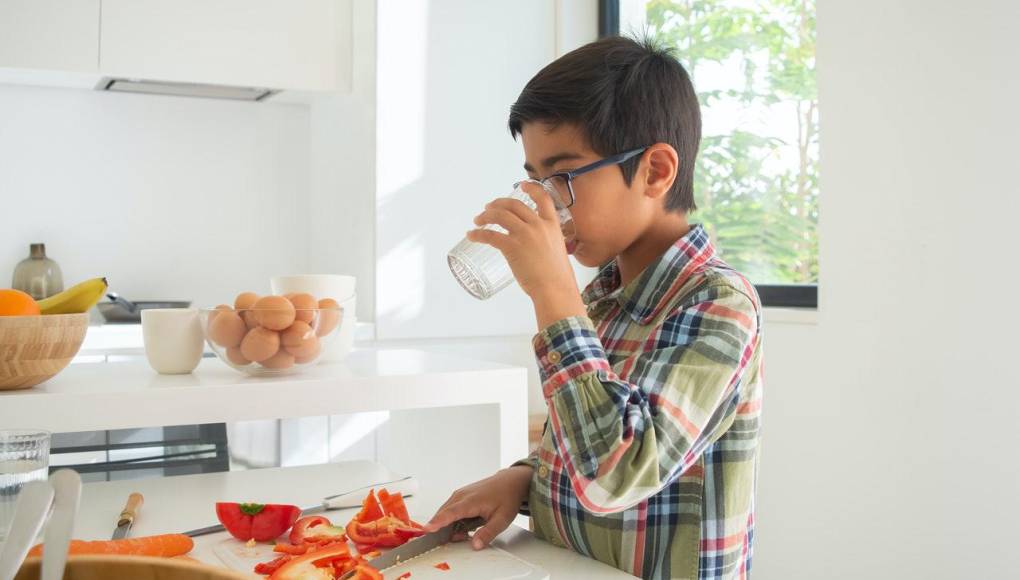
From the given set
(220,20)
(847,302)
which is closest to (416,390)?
(847,302)

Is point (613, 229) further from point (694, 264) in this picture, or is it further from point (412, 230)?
point (412, 230)

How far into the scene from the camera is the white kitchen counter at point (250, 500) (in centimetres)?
88

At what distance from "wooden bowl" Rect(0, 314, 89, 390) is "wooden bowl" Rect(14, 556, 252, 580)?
0.81 meters

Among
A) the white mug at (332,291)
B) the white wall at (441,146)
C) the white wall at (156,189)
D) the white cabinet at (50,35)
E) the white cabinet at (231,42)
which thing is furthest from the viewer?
the white wall at (156,189)

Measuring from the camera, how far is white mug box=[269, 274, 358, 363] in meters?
1.42

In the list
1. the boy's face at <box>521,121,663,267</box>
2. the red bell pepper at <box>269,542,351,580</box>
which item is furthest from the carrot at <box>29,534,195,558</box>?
the boy's face at <box>521,121,663,267</box>

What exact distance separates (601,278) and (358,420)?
6.52 ft

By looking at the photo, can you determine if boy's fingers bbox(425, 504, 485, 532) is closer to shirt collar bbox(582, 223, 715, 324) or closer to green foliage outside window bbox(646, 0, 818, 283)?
shirt collar bbox(582, 223, 715, 324)

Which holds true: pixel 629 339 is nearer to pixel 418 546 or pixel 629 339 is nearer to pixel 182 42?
pixel 418 546

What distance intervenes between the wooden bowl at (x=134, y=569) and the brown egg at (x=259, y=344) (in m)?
0.86

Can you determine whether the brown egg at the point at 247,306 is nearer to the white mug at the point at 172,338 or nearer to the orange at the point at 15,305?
the white mug at the point at 172,338

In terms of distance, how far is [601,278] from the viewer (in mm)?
1092

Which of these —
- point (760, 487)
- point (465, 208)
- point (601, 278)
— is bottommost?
point (760, 487)

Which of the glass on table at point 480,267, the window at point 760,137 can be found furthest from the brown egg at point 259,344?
the window at point 760,137
